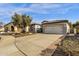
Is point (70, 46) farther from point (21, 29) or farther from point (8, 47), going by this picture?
point (8, 47)

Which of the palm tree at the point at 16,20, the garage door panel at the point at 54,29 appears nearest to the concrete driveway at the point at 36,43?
the garage door panel at the point at 54,29

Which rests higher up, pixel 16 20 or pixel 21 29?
pixel 16 20

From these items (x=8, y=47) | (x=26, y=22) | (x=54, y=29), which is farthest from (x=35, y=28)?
(x=8, y=47)

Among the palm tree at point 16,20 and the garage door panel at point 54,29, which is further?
the garage door panel at point 54,29

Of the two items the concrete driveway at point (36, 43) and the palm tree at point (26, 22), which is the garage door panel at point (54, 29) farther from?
the palm tree at point (26, 22)

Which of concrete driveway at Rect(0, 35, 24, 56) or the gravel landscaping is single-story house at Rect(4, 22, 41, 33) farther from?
the gravel landscaping

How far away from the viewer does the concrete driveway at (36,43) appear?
3.71 m

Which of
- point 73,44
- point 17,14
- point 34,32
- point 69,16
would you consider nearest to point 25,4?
point 17,14

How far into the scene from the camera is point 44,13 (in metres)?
3.73

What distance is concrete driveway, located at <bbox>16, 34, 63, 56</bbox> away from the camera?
12.2ft

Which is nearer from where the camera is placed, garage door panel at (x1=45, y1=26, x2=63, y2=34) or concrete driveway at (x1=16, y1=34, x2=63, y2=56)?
concrete driveway at (x1=16, y1=34, x2=63, y2=56)

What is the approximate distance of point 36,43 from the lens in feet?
12.4

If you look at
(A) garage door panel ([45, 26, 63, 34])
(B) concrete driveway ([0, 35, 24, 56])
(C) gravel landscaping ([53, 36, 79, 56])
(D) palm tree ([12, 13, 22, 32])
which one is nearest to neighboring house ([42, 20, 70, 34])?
(A) garage door panel ([45, 26, 63, 34])

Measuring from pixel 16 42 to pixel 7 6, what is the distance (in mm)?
564
